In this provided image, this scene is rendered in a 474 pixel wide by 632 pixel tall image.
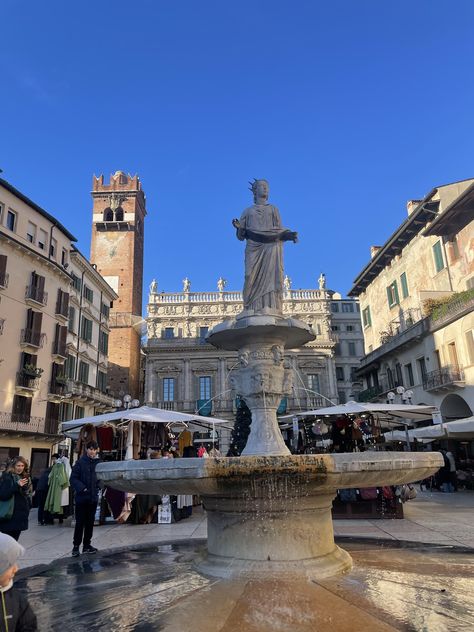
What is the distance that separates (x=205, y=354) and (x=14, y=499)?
41.7m

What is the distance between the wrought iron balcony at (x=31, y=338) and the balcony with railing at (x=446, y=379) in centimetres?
2326

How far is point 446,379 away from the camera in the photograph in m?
24.2

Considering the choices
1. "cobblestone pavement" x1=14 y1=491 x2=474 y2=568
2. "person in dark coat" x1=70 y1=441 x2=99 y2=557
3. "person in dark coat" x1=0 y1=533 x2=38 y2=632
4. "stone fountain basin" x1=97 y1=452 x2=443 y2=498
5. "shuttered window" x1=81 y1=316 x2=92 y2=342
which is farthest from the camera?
"shuttered window" x1=81 y1=316 x2=92 y2=342

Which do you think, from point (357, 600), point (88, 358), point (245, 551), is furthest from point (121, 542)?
point (88, 358)

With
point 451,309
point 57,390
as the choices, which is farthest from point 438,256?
point 57,390

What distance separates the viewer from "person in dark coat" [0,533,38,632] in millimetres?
2061

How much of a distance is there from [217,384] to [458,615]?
4358 centimetres

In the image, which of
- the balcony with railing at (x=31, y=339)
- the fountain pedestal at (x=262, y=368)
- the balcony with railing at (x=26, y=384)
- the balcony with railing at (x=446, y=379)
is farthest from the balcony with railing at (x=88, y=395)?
the fountain pedestal at (x=262, y=368)

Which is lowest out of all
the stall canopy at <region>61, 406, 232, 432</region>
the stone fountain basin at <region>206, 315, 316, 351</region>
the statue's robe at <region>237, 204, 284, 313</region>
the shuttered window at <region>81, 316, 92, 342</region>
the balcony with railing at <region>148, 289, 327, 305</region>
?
the stall canopy at <region>61, 406, 232, 432</region>

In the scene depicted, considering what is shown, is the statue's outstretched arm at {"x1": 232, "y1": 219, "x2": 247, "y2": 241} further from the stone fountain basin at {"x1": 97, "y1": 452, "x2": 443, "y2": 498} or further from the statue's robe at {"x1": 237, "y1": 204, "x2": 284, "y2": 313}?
the stone fountain basin at {"x1": 97, "y1": 452, "x2": 443, "y2": 498}

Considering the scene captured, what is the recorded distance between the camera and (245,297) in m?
8.93

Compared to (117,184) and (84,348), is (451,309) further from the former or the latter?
(117,184)

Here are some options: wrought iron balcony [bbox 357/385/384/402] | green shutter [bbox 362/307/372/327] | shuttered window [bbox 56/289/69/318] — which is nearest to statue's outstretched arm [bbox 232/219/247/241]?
shuttered window [bbox 56/289/69/318]

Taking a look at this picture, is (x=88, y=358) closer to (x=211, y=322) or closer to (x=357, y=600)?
(x=211, y=322)
